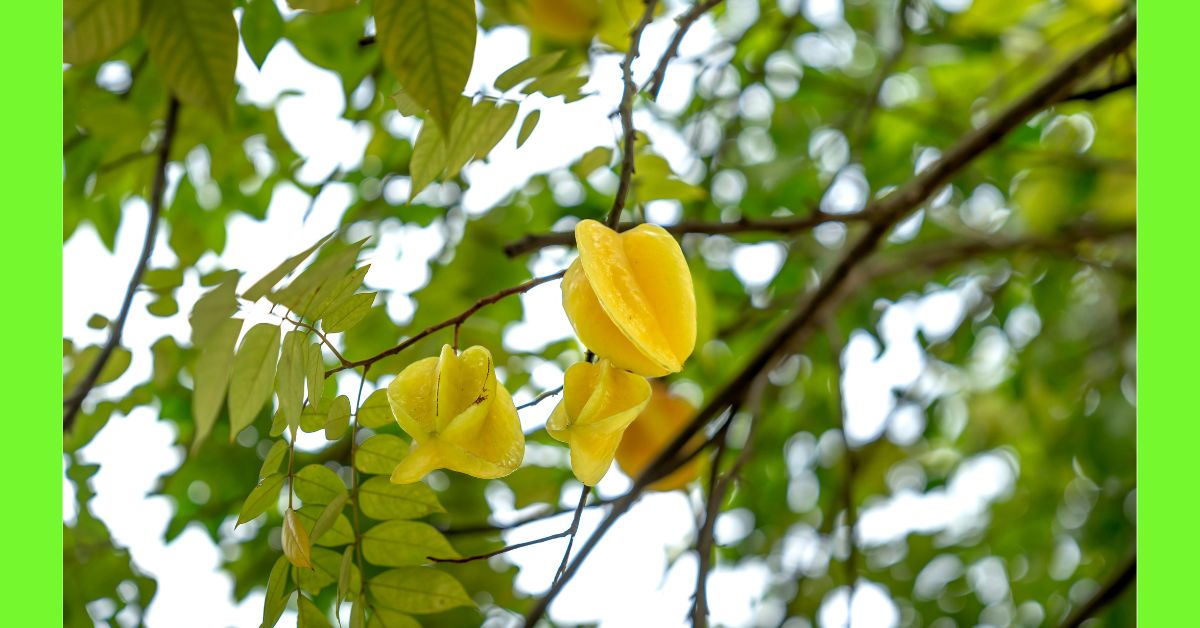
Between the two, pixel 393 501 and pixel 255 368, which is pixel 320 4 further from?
pixel 393 501

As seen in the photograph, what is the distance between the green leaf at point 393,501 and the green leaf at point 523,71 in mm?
343

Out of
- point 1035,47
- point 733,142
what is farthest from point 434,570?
point 1035,47

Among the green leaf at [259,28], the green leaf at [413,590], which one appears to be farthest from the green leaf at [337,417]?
the green leaf at [259,28]

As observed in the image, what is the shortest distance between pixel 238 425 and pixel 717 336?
1203 millimetres

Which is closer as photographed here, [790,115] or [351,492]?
[351,492]

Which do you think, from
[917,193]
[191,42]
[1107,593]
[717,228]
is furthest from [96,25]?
[1107,593]

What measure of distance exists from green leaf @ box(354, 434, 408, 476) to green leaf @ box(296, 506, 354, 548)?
0.14 feet

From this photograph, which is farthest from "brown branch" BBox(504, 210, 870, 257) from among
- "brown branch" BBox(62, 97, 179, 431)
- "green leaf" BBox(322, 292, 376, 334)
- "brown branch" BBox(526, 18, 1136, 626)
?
"brown branch" BBox(62, 97, 179, 431)

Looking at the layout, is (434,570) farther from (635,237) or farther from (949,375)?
(949,375)

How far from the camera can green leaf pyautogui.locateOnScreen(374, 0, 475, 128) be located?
20.3 inches

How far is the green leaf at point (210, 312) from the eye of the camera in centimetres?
62

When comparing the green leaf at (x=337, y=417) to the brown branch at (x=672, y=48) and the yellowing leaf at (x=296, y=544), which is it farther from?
the brown branch at (x=672, y=48)

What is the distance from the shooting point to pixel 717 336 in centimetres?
175

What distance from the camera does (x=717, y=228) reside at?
3.28 feet
